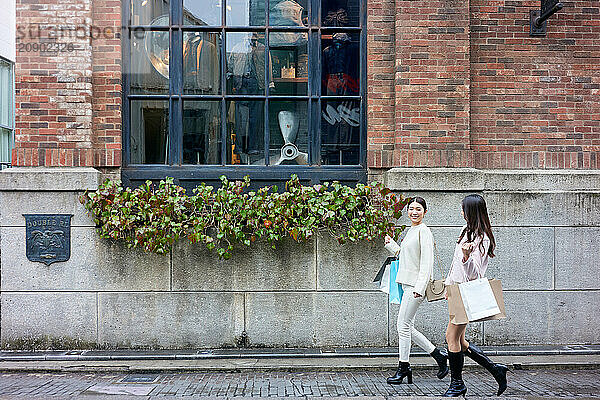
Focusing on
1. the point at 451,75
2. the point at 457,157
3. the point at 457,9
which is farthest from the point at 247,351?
the point at 457,9

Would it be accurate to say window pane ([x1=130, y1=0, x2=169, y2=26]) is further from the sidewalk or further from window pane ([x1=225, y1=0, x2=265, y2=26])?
the sidewalk

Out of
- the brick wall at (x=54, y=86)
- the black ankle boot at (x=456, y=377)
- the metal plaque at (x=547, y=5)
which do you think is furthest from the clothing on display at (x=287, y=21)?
the black ankle boot at (x=456, y=377)

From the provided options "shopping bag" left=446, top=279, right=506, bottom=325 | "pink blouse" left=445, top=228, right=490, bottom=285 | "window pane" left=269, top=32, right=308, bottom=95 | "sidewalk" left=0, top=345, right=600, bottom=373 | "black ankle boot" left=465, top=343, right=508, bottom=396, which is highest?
"window pane" left=269, top=32, right=308, bottom=95

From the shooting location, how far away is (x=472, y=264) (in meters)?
6.44

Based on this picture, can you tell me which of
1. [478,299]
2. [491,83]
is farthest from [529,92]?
[478,299]

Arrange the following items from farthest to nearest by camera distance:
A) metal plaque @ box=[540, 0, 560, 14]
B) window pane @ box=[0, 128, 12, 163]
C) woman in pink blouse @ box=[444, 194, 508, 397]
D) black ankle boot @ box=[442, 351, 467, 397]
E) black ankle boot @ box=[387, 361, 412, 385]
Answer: window pane @ box=[0, 128, 12, 163]
metal plaque @ box=[540, 0, 560, 14]
black ankle boot @ box=[387, 361, 412, 385]
black ankle boot @ box=[442, 351, 467, 397]
woman in pink blouse @ box=[444, 194, 508, 397]

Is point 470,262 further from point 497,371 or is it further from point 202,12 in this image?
point 202,12

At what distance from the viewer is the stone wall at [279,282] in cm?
824

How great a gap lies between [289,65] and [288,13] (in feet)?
2.32

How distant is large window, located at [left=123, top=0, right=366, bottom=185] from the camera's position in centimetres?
877

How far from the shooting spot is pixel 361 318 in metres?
8.37

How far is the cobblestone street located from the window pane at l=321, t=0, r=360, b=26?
4.57 m

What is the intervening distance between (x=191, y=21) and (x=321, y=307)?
13.6 ft

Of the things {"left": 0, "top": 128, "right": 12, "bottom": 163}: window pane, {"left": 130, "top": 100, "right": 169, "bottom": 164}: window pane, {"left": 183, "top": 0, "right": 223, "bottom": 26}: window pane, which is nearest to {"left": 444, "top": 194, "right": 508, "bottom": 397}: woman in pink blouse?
{"left": 130, "top": 100, "right": 169, "bottom": 164}: window pane
